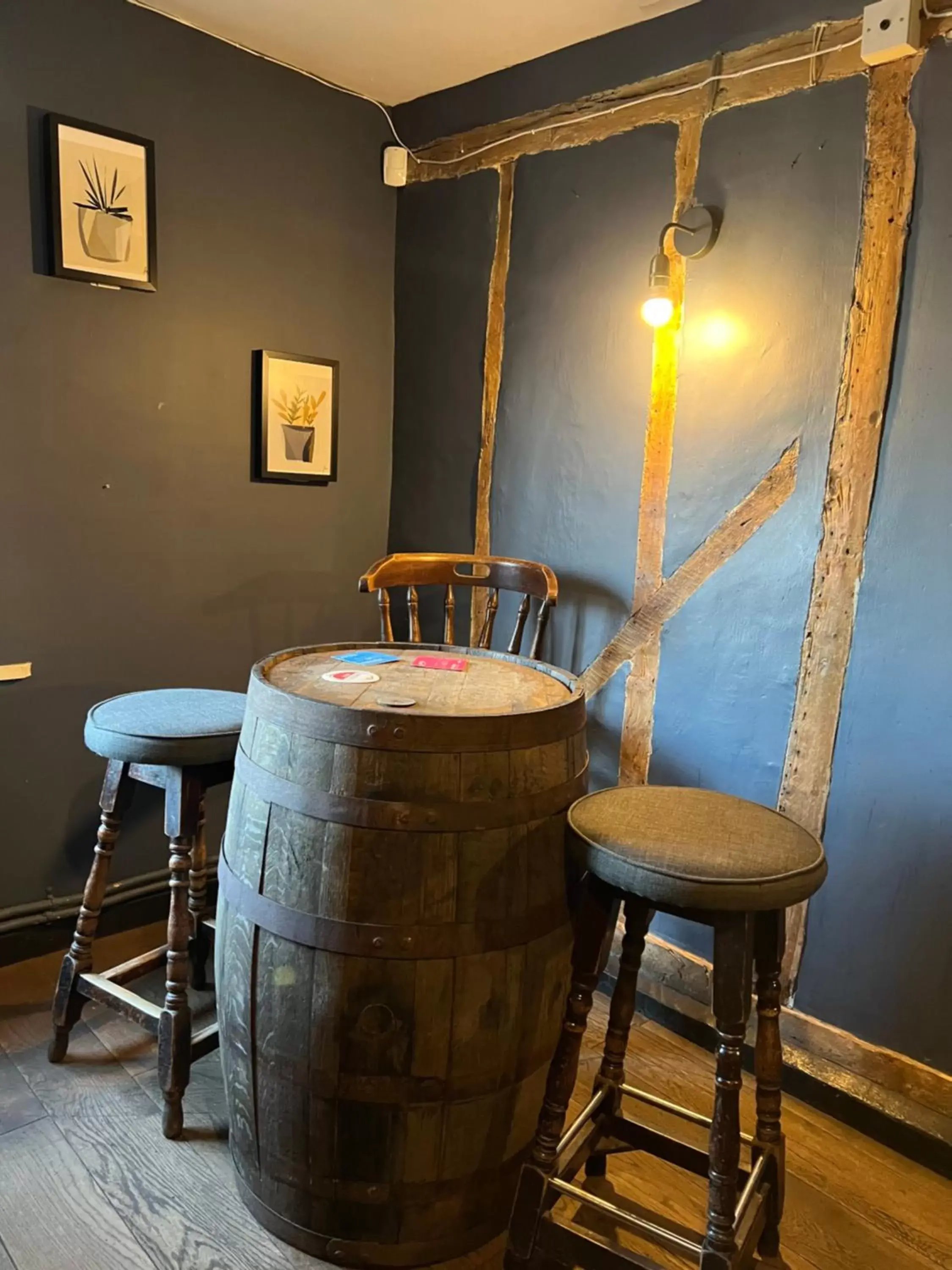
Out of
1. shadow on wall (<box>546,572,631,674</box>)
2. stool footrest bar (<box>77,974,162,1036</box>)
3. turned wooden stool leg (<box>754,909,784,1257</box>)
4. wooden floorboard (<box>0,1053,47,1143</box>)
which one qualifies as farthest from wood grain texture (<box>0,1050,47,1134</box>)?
shadow on wall (<box>546,572,631,674</box>)

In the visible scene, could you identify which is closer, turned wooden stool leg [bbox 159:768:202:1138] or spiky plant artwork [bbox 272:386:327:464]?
turned wooden stool leg [bbox 159:768:202:1138]

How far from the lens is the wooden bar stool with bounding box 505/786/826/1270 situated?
1250mm

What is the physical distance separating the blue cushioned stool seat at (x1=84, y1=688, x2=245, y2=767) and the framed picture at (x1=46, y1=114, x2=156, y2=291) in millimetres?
1132

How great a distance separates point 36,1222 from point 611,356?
2.30m

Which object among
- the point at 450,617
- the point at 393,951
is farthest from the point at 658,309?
the point at 393,951

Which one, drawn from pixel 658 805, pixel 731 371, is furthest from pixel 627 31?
pixel 658 805

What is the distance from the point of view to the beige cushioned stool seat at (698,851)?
3.99 ft

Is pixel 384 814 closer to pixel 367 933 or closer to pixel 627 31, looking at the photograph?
pixel 367 933

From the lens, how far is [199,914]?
2154 millimetres

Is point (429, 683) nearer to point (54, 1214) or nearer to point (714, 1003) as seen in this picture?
point (714, 1003)

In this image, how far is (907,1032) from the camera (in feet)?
6.22

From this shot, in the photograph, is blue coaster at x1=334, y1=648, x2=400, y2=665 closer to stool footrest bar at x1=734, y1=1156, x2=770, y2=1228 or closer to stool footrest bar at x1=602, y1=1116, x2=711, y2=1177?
stool footrest bar at x1=602, y1=1116, x2=711, y2=1177

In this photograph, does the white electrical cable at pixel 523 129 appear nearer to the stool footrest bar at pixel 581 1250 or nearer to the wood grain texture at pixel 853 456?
the wood grain texture at pixel 853 456

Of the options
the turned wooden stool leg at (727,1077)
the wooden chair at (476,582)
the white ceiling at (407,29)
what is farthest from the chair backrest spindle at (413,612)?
the white ceiling at (407,29)
